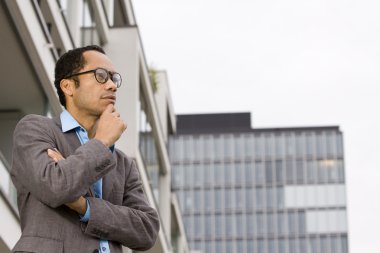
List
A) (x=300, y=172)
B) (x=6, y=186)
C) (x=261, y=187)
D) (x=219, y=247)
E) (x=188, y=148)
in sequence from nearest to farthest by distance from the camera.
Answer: (x=6, y=186) → (x=219, y=247) → (x=300, y=172) → (x=261, y=187) → (x=188, y=148)

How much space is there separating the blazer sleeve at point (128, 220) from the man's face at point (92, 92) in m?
0.36

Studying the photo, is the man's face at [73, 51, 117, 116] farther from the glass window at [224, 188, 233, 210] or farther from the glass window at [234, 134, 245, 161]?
the glass window at [234, 134, 245, 161]

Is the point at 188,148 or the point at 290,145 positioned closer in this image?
the point at 290,145

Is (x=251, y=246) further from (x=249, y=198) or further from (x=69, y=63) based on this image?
(x=69, y=63)

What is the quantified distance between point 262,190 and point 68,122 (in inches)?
4154

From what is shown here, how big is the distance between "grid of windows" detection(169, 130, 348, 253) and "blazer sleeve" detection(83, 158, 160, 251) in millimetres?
100670

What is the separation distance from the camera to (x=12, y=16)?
54.8ft

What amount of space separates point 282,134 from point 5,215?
3748 inches

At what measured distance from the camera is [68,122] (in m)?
4.05

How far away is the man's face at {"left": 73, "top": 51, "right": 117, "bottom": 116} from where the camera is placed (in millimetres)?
4008

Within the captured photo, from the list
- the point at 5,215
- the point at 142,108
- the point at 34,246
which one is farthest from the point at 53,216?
the point at 142,108

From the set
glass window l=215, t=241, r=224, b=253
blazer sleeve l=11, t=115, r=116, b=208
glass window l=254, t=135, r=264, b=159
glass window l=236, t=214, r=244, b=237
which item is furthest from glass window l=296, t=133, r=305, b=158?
blazer sleeve l=11, t=115, r=116, b=208

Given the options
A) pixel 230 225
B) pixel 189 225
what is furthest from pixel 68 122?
pixel 230 225

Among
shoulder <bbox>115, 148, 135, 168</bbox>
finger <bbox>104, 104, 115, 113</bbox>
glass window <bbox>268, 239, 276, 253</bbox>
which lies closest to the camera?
finger <bbox>104, 104, 115, 113</bbox>
